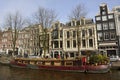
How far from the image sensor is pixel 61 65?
91.2 ft

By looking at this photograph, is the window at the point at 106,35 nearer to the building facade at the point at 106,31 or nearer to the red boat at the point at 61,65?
the building facade at the point at 106,31

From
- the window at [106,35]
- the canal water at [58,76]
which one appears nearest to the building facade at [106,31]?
the window at [106,35]

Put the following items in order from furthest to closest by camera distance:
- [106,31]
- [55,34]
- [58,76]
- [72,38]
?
[55,34]
[72,38]
[106,31]
[58,76]

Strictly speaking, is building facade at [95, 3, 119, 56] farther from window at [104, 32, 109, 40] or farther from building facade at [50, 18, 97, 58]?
building facade at [50, 18, 97, 58]

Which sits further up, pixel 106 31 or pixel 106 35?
pixel 106 31

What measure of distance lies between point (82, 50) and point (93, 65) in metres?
17.9

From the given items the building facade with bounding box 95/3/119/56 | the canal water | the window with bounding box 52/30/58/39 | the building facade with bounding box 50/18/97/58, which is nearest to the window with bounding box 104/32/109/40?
the building facade with bounding box 95/3/119/56

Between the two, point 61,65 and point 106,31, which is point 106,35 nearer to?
point 106,31

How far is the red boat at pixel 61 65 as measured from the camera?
24.4 m

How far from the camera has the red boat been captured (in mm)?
24417

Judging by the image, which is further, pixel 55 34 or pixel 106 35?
pixel 55 34

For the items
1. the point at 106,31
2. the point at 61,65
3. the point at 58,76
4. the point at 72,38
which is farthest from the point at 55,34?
the point at 58,76

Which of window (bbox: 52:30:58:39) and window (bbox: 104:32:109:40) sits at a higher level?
window (bbox: 52:30:58:39)

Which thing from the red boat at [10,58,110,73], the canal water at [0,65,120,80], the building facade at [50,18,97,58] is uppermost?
the building facade at [50,18,97,58]
